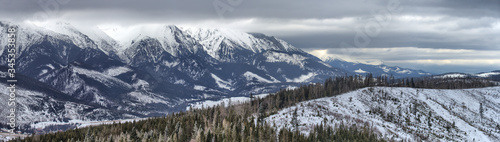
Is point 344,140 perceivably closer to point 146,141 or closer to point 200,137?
point 200,137

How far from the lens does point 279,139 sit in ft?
625

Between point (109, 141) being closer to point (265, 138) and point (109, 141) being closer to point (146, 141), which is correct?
point (146, 141)

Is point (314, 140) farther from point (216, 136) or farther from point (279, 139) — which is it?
point (216, 136)

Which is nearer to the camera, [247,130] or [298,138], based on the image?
[298,138]

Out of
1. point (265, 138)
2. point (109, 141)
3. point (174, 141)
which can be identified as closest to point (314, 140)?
point (265, 138)

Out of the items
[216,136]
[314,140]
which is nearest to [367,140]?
[314,140]

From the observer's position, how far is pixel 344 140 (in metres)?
190

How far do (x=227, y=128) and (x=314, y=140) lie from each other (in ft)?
136

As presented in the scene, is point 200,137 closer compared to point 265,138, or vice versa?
point 200,137

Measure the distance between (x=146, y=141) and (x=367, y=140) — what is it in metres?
104

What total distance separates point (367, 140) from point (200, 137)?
8019 centimetres

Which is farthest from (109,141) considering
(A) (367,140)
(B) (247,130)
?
(A) (367,140)

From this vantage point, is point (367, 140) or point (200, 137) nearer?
point (200, 137)

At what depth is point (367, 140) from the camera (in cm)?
19688
